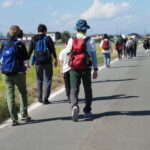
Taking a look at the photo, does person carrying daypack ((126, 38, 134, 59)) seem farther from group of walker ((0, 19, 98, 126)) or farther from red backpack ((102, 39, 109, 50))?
group of walker ((0, 19, 98, 126))

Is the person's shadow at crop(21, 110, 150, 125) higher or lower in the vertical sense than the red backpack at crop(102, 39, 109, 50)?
lower

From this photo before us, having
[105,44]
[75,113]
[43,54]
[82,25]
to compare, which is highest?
[82,25]

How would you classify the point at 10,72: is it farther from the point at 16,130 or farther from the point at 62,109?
the point at 62,109

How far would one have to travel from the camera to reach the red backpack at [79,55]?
7480 millimetres

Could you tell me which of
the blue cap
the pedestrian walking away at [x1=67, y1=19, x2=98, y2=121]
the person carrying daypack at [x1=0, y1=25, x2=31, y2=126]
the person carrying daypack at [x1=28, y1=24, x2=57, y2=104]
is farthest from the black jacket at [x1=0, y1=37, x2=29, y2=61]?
the person carrying daypack at [x1=28, y1=24, x2=57, y2=104]

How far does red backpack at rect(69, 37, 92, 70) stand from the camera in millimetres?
7480

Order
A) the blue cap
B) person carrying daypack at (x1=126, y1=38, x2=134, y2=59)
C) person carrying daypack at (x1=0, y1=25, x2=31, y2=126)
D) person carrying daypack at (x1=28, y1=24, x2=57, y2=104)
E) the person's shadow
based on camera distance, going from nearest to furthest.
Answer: person carrying daypack at (x1=0, y1=25, x2=31, y2=126) → the blue cap → the person's shadow → person carrying daypack at (x1=28, y1=24, x2=57, y2=104) → person carrying daypack at (x1=126, y1=38, x2=134, y2=59)

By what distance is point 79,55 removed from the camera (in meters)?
7.50

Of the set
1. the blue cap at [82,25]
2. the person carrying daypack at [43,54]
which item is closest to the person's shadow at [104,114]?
the blue cap at [82,25]

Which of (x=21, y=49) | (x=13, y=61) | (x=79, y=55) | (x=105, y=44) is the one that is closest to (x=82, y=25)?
(x=79, y=55)

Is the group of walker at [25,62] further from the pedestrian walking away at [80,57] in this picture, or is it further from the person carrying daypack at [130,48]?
the person carrying daypack at [130,48]

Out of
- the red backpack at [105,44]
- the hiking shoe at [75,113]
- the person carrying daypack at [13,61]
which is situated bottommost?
the hiking shoe at [75,113]

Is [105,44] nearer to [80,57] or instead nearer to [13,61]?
[80,57]

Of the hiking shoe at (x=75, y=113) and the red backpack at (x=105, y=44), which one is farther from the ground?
the red backpack at (x=105, y=44)
